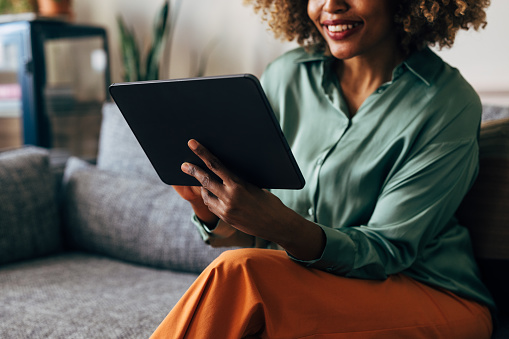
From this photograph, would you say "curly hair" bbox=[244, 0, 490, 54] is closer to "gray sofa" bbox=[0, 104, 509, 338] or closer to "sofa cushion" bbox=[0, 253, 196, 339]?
"gray sofa" bbox=[0, 104, 509, 338]

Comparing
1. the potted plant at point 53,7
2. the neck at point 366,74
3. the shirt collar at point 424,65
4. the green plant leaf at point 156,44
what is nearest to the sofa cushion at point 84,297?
the neck at point 366,74

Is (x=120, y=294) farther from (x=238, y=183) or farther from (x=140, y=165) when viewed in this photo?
(x=238, y=183)

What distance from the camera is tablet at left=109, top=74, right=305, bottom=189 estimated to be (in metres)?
0.85

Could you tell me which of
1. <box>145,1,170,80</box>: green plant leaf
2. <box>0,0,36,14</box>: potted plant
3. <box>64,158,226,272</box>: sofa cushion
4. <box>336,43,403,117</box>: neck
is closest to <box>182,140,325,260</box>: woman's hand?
<box>336,43,403,117</box>: neck

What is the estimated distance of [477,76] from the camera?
167cm

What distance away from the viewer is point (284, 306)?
940 mm

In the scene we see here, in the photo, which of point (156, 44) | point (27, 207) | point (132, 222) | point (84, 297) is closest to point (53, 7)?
point (156, 44)

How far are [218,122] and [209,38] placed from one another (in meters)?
1.66

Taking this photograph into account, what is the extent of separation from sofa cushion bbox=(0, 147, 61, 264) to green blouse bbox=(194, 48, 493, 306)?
88 cm

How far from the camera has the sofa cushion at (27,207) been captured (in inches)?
68.2

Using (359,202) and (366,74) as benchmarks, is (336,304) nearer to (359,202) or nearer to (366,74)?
(359,202)

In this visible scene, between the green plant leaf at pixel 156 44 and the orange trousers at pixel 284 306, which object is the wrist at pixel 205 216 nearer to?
the orange trousers at pixel 284 306

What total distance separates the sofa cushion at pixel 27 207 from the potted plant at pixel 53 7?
963 millimetres

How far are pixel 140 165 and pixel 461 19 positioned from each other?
1.06 m
